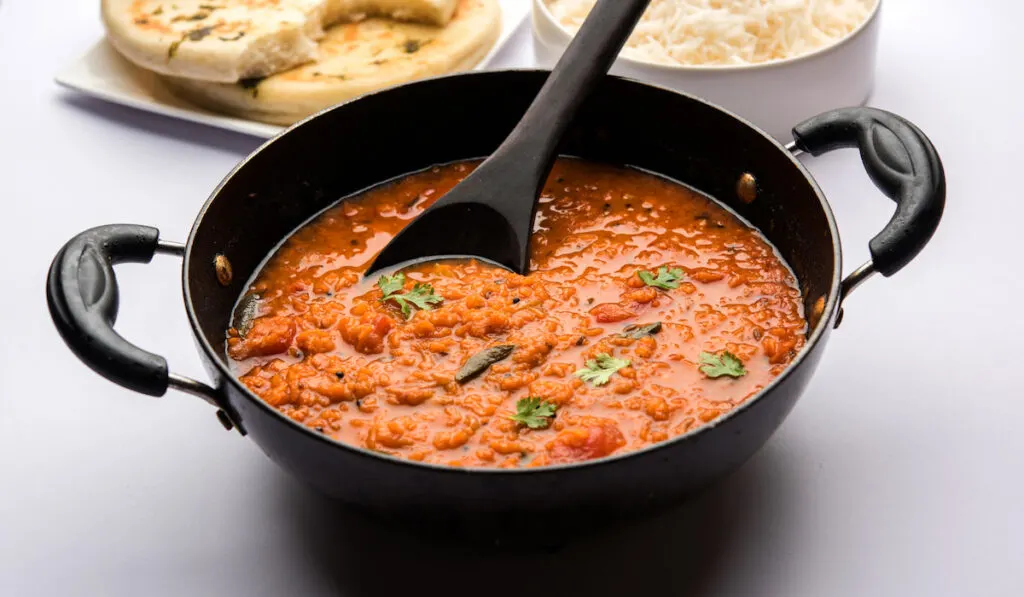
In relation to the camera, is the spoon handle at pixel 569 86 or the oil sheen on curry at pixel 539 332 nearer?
the oil sheen on curry at pixel 539 332

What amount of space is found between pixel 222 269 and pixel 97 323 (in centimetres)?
52

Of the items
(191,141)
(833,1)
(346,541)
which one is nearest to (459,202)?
(346,541)

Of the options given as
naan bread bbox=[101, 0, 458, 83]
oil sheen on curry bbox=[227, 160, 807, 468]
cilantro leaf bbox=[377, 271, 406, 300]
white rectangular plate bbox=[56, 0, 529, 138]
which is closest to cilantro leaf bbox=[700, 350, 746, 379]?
oil sheen on curry bbox=[227, 160, 807, 468]

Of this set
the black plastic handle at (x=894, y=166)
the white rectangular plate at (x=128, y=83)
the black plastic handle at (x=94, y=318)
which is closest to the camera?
the black plastic handle at (x=94, y=318)

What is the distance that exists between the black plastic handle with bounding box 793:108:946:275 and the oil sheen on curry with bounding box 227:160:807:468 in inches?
11.4

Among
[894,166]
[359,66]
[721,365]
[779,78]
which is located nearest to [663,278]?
[721,365]

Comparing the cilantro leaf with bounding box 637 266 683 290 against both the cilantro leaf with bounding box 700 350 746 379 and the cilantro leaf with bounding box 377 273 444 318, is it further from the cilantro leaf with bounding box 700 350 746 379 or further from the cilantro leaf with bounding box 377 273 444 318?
the cilantro leaf with bounding box 377 273 444 318

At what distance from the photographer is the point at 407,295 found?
229 cm

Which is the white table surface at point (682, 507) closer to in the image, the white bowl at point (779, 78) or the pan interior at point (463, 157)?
the white bowl at point (779, 78)

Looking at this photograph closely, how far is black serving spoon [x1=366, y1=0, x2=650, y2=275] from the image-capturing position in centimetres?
240

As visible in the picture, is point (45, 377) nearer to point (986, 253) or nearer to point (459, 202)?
point (459, 202)

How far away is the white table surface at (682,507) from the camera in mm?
2051

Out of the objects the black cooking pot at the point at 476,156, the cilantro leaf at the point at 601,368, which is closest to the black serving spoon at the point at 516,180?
the black cooking pot at the point at 476,156

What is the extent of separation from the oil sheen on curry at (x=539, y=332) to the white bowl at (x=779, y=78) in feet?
1.32
